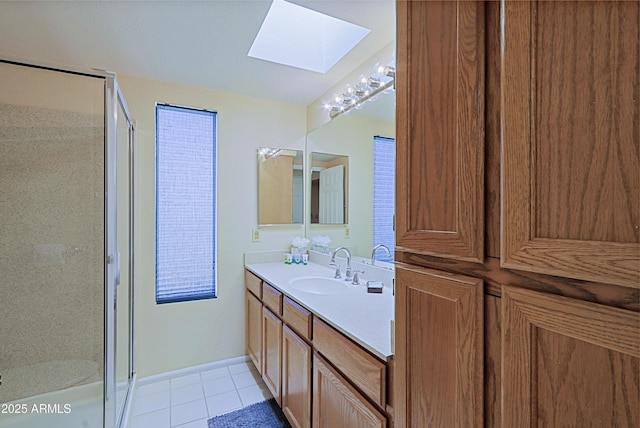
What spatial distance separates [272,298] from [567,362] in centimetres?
172

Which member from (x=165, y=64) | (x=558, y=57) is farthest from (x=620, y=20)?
(x=165, y=64)

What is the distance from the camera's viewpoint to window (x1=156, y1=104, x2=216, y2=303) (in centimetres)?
240

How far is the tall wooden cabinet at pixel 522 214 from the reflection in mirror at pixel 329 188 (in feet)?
5.05

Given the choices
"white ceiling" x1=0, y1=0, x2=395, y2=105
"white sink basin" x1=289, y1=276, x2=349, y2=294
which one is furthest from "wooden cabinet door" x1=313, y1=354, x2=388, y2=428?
"white ceiling" x1=0, y1=0, x2=395, y2=105

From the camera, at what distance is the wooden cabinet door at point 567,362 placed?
433mm

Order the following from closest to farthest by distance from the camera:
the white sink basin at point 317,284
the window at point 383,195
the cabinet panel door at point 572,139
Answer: the cabinet panel door at point 572,139 < the window at point 383,195 < the white sink basin at point 317,284

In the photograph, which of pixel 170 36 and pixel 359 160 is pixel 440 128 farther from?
pixel 170 36

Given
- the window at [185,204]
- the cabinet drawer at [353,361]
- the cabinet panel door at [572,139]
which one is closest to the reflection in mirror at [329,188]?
the window at [185,204]

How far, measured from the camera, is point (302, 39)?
2107 millimetres

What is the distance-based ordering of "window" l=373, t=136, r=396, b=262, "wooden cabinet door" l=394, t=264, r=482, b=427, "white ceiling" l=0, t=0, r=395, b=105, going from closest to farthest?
"wooden cabinet door" l=394, t=264, r=482, b=427
"white ceiling" l=0, t=0, r=395, b=105
"window" l=373, t=136, r=396, b=262

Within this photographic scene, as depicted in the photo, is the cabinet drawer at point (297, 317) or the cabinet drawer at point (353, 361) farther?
the cabinet drawer at point (297, 317)

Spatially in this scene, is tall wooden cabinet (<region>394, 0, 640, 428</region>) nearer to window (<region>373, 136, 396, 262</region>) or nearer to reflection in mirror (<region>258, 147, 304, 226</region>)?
window (<region>373, 136, 396, 262</region>)

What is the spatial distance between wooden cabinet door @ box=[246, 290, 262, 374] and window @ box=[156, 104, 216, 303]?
1.17 ft

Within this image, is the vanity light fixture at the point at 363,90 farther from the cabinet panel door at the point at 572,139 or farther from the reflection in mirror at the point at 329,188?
the cabinet panel door at the point at 572,139
